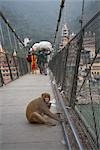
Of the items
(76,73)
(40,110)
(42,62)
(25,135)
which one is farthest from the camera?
(42,62)

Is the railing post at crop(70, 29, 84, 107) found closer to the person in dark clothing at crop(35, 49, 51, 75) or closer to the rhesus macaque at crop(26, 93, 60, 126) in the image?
the rhesus macaque at crop(26, 93, 60, 126)

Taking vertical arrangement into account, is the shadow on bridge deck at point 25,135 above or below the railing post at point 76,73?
below

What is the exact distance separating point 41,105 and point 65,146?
1.71m

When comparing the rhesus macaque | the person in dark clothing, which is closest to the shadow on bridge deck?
the rhesus macaque

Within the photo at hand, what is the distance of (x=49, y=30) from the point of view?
39.3m

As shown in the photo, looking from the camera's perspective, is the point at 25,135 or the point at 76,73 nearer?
the point at 25,135

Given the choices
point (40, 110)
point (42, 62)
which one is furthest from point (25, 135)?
point (42, 62)

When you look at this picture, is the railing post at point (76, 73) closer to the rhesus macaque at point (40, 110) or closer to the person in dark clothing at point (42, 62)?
the rhesus macaque at point (40, 110)

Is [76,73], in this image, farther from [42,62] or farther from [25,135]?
[42,62]

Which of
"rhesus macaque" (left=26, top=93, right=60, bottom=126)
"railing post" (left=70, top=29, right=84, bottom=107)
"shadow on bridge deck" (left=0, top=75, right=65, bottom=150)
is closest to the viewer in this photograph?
"shadow on bridge deck" (left=0, top=75, right=65, bottom=150)

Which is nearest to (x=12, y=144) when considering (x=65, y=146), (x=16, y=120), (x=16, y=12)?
(x=65, y=146)

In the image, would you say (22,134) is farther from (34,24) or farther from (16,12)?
(34,24)

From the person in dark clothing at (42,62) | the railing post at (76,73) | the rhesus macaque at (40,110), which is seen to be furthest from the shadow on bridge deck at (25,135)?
the person in dark clothing at (42,62)

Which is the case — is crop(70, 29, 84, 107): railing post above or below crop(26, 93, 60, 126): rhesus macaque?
above
